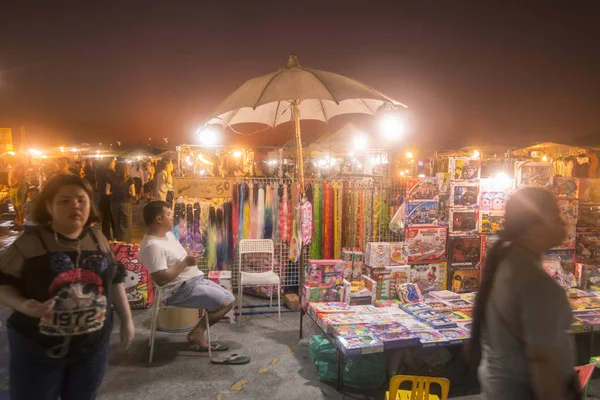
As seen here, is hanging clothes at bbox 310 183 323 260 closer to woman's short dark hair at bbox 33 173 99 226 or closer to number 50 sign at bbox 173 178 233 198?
number 50 sign at bbox 173 178 233 198

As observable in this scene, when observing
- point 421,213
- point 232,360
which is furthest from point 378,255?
point 232,360

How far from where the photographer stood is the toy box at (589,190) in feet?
19.7

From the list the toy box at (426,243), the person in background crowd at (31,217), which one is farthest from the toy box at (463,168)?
the person in background crowd at (31,217)

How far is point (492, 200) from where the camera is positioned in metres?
5.77

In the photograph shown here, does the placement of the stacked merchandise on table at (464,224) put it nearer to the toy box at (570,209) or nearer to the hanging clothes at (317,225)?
the toy box at (570,209)

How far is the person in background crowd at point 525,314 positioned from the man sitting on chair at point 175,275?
2847 mm

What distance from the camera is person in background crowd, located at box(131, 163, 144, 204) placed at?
54.5ft

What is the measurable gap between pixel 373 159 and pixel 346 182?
1839mm

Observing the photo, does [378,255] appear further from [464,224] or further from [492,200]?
[492,200]

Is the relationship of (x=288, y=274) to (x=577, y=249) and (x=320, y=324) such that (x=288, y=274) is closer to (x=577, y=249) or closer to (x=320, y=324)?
(x=320, y=324)

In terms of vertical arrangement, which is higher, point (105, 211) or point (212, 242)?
point (105, 211)

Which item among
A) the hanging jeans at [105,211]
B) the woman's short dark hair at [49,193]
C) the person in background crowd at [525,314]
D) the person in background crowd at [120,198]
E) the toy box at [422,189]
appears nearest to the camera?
the person in background crowd at [525,314]

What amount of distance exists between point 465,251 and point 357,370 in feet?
9.33

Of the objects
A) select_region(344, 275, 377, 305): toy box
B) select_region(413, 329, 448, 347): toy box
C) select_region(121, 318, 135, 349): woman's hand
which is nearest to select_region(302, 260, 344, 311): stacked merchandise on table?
select_region(344, 275, 377, 305): toy box
